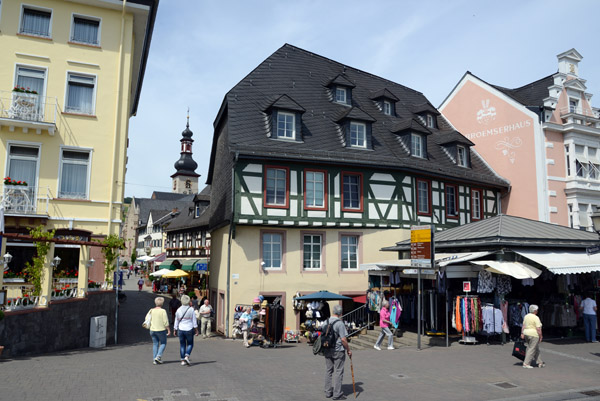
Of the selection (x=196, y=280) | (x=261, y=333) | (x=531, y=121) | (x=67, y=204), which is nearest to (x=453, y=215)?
(x=531, y=121)

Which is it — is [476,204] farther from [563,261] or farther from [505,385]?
[505,385]

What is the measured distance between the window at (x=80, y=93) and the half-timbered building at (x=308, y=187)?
537cm

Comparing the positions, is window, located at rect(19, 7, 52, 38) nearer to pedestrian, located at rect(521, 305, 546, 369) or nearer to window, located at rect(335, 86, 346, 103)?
window, located at rect(335, 86, 346, 103)

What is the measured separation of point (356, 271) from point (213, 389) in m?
12.6

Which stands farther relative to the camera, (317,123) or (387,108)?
(387,108)

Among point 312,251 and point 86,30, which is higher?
point 86,30

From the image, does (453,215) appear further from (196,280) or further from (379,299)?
(196,280)

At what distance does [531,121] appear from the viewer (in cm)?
2670

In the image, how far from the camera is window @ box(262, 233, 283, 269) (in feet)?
66.6

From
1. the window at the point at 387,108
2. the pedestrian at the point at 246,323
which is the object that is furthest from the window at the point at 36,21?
the window at the point at 387,108

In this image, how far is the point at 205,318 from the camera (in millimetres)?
19547

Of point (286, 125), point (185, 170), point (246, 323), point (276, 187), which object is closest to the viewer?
point (246, 323)

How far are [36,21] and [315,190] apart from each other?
484 inches

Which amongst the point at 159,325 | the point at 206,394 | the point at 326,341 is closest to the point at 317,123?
the point at 159,325
